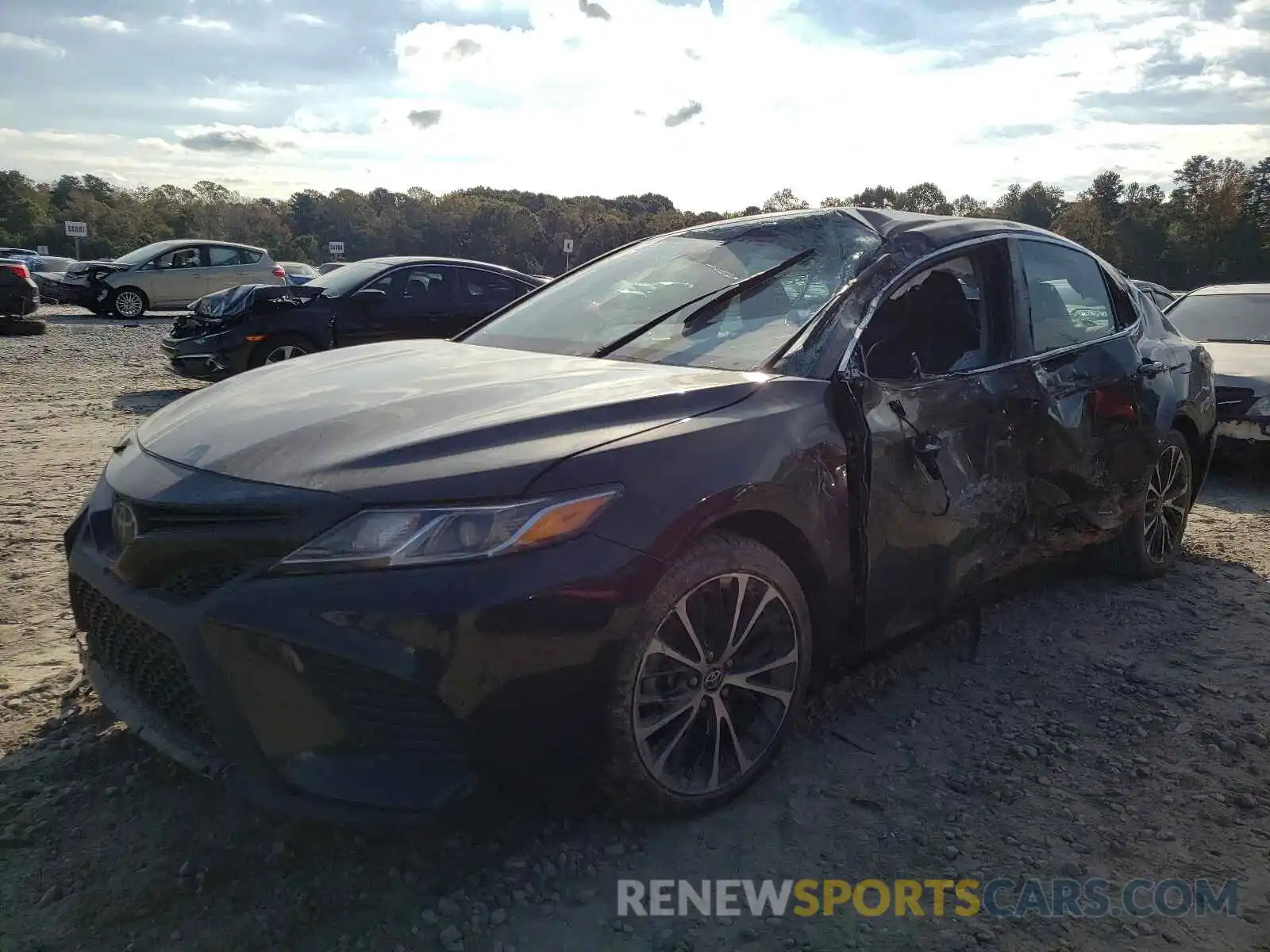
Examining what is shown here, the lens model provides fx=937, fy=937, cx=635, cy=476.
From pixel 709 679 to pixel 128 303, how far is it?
20320mm

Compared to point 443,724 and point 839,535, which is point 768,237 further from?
point 443,724

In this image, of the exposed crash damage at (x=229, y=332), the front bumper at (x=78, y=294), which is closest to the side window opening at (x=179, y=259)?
the front bumper at (x=78, y=294)

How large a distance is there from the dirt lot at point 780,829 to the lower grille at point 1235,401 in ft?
11.9

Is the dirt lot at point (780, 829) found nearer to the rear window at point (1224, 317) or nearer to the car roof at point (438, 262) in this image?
the rear window at point (1224, 317)

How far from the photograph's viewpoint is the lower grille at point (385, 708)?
1.94m

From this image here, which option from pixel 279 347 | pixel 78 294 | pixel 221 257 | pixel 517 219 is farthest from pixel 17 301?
pixel 517 219

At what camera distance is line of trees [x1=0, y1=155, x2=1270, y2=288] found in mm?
58469

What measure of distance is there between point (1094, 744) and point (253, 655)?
256cm

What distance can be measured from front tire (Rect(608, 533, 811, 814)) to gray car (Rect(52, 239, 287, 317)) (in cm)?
1845

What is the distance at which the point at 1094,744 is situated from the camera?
302 cm

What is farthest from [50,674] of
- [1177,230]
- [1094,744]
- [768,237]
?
[1177,230]

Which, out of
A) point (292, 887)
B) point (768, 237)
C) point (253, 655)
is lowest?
point (292, 887)

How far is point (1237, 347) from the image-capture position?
25.2 feet

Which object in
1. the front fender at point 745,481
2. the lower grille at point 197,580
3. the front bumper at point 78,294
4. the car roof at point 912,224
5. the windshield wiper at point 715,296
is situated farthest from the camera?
the front bumper at point 78,294
